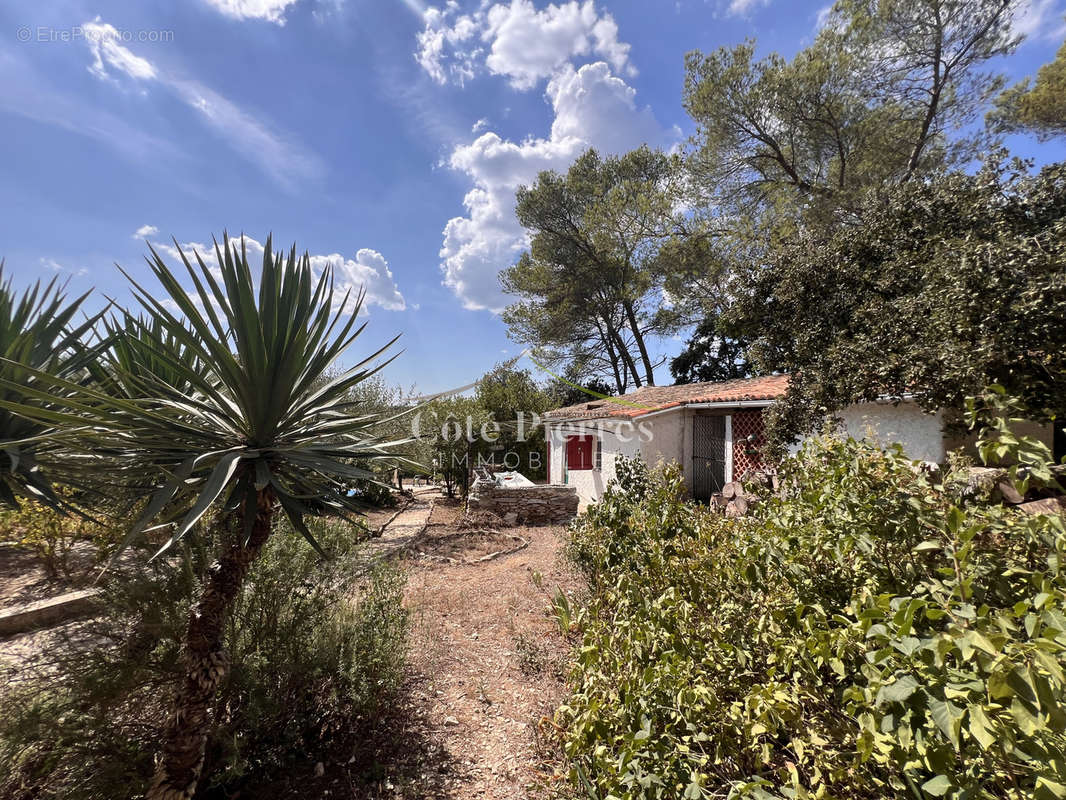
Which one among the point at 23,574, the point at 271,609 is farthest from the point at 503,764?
the point at 23,574

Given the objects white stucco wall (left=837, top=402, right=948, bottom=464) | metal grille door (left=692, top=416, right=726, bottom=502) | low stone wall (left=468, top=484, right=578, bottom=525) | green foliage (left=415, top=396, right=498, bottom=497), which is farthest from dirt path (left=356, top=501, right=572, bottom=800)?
metal grille door (left=692, top=416, right=726, bottom=502)

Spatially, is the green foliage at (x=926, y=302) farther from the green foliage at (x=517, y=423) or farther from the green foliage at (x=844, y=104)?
the green foliage at (x=517, y=423)

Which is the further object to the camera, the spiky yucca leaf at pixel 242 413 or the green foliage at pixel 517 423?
the green foliage at pixel 517 423

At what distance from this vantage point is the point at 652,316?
67.8 ft

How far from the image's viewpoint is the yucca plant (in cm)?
202

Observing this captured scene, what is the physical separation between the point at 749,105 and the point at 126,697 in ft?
54.4

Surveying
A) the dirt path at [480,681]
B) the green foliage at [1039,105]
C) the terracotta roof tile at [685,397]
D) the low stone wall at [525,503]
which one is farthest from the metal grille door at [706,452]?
the green foliage at [1039,105]

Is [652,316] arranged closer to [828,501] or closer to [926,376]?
[926,376]

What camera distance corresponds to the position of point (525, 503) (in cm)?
1162

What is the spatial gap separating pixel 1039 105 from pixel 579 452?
584 inches

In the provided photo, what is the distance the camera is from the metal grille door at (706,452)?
13.0 metres

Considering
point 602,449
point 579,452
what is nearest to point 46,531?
point 602,449

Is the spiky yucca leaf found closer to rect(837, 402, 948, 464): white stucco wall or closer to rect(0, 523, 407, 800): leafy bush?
rect(0, 523, 407, 800): leafy bush

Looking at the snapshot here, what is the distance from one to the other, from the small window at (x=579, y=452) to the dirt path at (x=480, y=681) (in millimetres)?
8003
